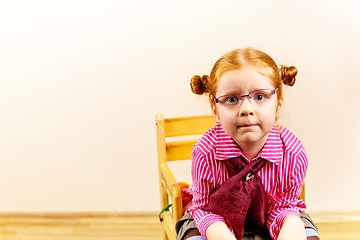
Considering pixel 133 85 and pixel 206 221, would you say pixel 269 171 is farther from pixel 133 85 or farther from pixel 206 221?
pixel 133 85

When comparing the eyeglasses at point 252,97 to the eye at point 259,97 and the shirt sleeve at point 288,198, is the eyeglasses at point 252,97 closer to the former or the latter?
the eye at point 259,97

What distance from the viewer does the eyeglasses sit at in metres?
0.99

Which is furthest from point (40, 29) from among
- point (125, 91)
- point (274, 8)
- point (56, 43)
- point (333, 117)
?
point (333, 117)

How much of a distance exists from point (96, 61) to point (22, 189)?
2.25 feet

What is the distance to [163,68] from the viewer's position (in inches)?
76.9

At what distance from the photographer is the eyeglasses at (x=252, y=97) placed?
39.0 inches

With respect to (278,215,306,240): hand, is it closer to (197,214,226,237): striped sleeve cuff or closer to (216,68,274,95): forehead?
(197,214,226,237): striped sleeve cuff

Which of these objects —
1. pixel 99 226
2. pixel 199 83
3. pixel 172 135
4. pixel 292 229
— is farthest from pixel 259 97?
pixel 99 226

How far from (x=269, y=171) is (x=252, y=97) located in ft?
0.57

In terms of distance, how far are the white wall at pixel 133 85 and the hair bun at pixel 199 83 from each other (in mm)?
748

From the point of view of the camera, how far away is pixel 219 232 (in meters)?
1.00

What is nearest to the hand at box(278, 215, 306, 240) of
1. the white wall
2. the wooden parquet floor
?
the white wall

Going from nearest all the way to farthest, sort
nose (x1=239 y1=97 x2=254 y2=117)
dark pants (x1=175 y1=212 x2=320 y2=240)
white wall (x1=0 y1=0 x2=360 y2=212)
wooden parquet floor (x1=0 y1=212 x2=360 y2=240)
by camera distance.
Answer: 1. nose (x1=239 y1=97 x2=254 y2=117)
2. dark pants (x1=175 y1=212 x2=320 y2=240)
3. white wall (x1=0 y1=0 x2=360 y2=212)
4. wooden parquet floor (x1=0 y1=212 x2=360 y2=240)

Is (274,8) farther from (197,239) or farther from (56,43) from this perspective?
(197,239)
